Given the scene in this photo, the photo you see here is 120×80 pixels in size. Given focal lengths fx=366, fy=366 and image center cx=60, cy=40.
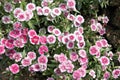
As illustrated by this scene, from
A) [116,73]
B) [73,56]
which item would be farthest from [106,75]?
[73,56]

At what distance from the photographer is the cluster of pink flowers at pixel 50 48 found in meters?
3.62

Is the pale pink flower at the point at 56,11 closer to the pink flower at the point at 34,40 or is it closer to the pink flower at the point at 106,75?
the pink flower at the point at 34,40

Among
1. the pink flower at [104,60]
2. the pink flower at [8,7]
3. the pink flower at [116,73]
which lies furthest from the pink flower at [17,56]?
the pink flower at [116,73]

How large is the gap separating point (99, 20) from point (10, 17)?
116 centimetres

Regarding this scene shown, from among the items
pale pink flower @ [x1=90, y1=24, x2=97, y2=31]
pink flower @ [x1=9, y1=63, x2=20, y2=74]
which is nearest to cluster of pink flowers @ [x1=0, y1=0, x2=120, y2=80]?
pink flower @ [x1=9, y1=63, x2=20, y2=74]

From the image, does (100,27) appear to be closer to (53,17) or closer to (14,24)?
(53,17)

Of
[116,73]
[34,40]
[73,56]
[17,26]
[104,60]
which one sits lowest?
[116,73]

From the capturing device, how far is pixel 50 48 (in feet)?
12.2

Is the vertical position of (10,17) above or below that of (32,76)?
above

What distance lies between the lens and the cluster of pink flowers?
3619mm

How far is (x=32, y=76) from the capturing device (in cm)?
389

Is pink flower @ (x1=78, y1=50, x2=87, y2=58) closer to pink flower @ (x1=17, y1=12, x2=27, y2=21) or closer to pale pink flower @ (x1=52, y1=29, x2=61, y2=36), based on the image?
pale pink flower @ (x1=52, y1=29, x2=61, y2=36)

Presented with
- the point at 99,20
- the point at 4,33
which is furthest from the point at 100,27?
the point at 4,33

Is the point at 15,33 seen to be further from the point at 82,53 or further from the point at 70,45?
the point at 82,53
